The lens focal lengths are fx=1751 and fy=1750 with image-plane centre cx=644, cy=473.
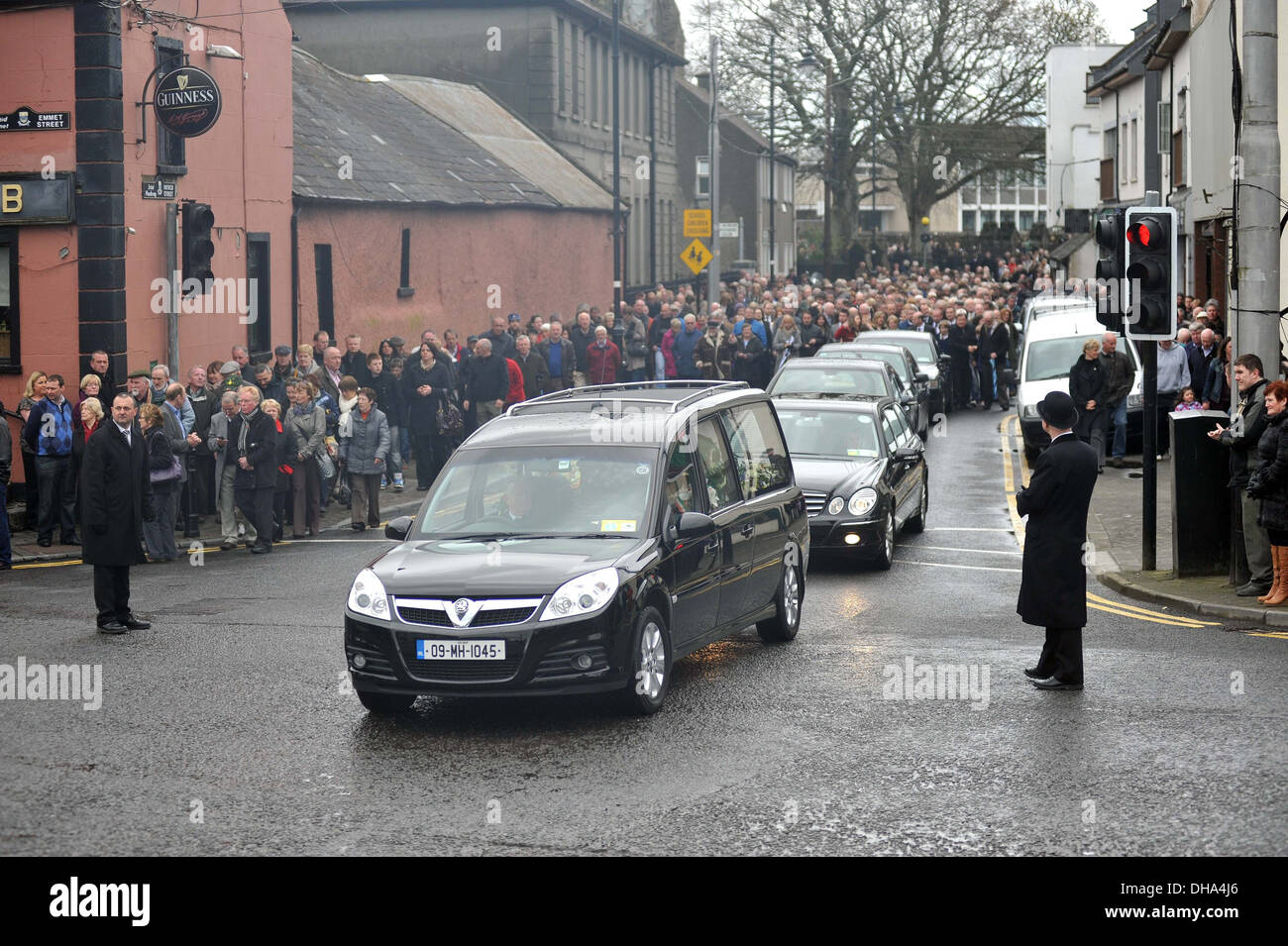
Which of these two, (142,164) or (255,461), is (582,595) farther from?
(142,164)

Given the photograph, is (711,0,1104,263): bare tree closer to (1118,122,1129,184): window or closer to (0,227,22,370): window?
(1118,122,1129,184): window

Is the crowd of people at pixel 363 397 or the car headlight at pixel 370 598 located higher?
the crowd of people at pixel 363 397

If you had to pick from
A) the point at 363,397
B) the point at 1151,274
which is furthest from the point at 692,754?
the point at 363,397

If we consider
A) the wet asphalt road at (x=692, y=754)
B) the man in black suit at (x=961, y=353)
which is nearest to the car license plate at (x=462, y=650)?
the wet asphalt road at (x=692, y=754)

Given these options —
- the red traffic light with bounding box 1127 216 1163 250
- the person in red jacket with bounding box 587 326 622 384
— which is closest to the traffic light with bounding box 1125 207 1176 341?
the red traffic light with bounding box 1127 216 1163 250

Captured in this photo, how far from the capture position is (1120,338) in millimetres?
25906

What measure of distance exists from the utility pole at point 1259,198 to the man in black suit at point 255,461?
32.0ft

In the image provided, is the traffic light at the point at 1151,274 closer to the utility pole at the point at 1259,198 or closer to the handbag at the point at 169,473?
the utility pole at the point at 1259,198

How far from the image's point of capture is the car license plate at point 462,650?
9.54 meters

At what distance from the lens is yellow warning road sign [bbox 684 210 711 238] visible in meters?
37.1

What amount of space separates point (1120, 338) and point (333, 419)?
38.8ft

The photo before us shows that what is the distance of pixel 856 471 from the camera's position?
16.9 meters

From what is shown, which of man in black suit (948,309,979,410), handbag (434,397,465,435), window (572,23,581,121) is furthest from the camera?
window (572,23,581,121)

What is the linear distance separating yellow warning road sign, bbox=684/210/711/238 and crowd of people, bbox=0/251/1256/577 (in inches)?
85.5
